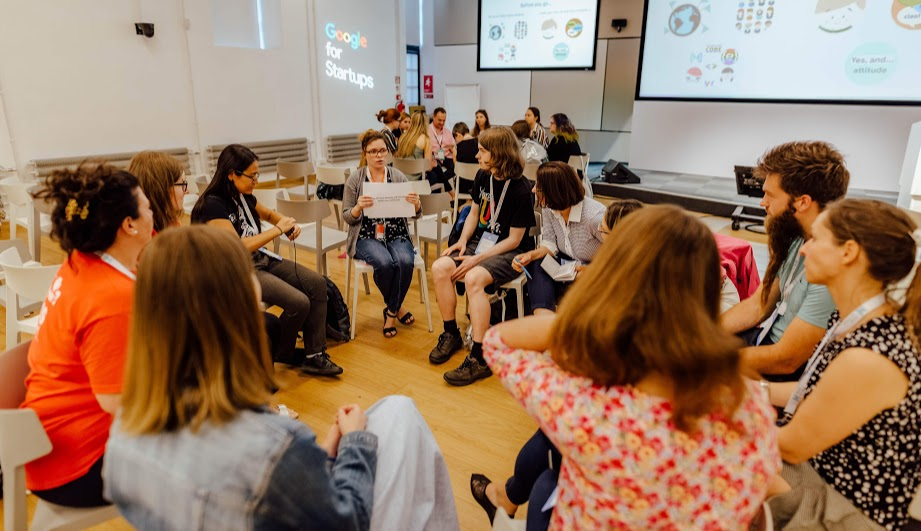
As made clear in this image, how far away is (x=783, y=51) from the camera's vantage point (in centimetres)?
614

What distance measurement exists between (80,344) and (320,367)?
161 cm

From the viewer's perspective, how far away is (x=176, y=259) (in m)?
0.91

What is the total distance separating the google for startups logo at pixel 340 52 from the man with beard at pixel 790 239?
26.6 feet

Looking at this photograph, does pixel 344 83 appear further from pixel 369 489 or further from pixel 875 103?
pixel 369 489

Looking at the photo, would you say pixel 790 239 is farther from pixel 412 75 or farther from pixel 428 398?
pixel 412 75

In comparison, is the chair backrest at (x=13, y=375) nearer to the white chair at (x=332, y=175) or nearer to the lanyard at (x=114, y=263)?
the lanyard at (x=114, y=263)

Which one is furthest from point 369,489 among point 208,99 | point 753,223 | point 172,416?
point 208,99

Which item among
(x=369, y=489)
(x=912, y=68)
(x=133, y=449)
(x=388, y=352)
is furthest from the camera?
(x=912, y=68)

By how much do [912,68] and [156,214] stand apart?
7.08 meters

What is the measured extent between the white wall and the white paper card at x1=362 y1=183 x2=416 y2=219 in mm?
6122

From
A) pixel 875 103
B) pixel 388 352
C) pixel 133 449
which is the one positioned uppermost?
pixel 875 103

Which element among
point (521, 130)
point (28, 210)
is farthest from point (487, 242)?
point (28, 210)

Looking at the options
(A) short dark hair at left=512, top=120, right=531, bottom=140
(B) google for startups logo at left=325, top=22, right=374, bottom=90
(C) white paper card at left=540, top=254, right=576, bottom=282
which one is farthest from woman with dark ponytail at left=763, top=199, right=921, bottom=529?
(B) google for startups logo at left=325, top=22, right=374, bottom=90

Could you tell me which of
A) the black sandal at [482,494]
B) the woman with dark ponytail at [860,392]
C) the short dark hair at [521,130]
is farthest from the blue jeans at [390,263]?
the short dark hair at [521,130]
